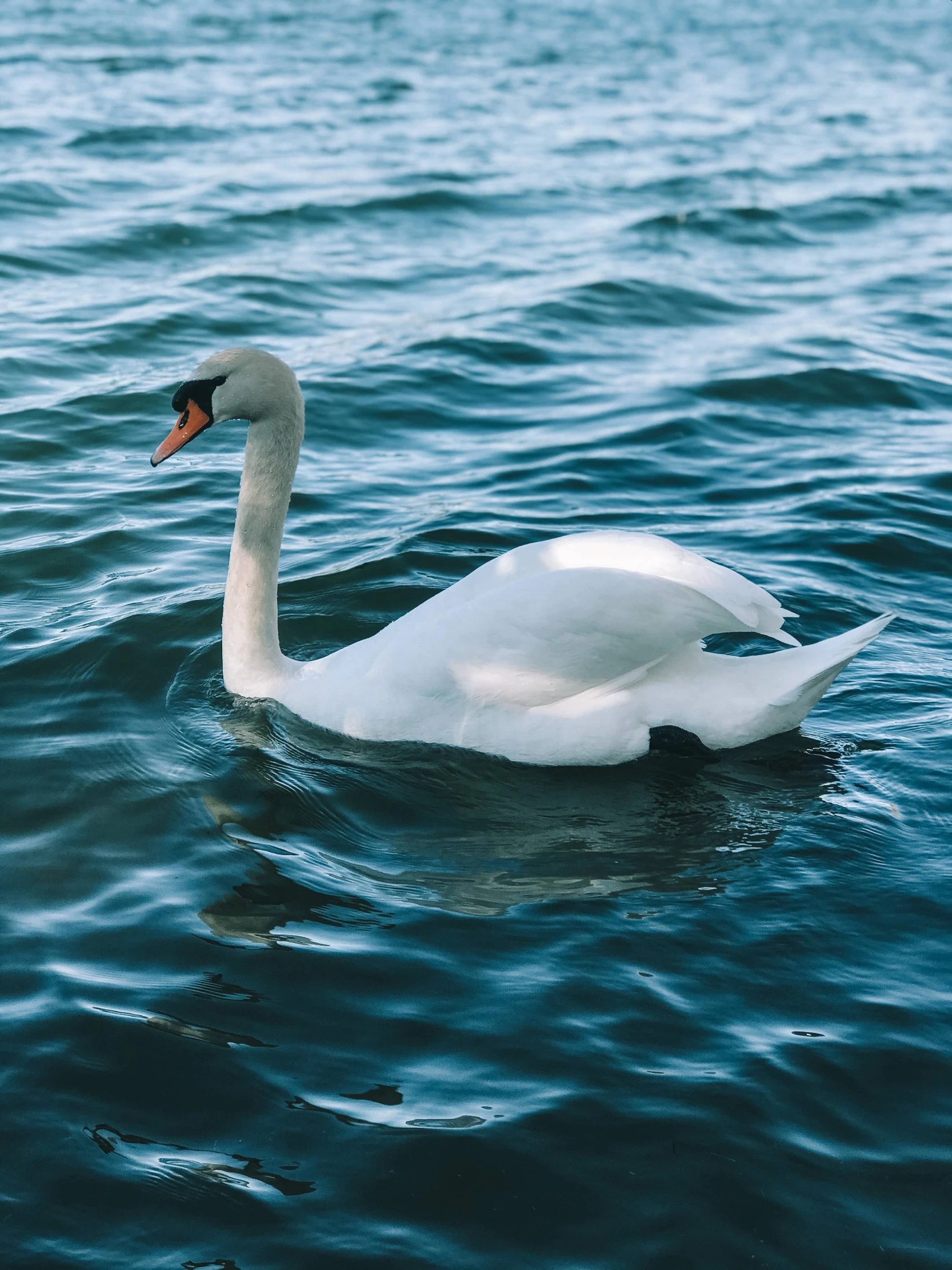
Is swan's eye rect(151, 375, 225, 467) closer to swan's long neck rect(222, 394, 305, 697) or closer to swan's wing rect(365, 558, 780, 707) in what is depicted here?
swan's long neck rect(222, 394, 305, 697)

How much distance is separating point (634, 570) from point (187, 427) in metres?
1.85

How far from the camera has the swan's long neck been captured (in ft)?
21.0

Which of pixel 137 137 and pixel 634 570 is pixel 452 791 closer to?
pixel 634 570

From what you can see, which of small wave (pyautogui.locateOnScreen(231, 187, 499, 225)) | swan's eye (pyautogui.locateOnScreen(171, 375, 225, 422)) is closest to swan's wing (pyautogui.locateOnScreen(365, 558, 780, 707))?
swan's eye (pyautogui.locateOnScreen(171, 375, 225, 422))

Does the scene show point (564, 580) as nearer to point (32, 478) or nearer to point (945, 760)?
point (945, 760)

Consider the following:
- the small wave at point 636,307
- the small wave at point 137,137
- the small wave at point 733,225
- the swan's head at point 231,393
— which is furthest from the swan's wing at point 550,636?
the small wave at point 137,137

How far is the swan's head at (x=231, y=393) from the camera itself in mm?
6082

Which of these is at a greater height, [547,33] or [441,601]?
[547,33]

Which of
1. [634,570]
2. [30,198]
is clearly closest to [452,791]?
[634,570]

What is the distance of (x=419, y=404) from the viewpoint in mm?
10664

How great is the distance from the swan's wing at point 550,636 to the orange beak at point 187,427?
1.17m

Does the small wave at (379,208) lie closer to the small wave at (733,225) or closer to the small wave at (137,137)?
the small wave at (733,225)

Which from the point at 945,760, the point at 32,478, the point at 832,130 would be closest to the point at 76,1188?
the point at 945,760

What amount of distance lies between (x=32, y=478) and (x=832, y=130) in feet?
53.0
